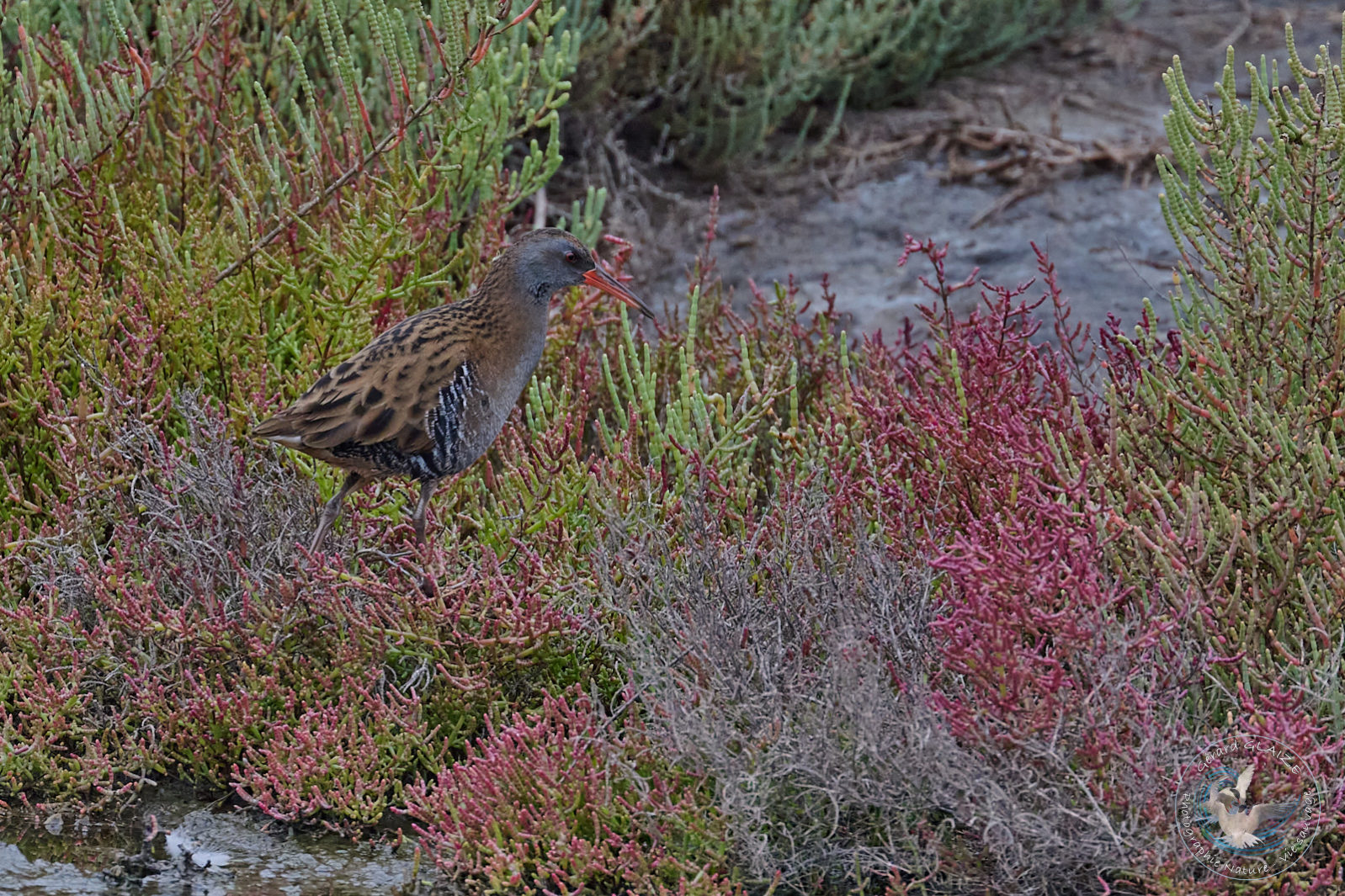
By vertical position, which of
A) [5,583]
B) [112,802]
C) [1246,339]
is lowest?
[112,802]

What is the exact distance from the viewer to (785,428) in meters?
5.34

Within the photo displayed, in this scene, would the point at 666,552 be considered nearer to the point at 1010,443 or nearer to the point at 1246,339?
the point at 1010,443

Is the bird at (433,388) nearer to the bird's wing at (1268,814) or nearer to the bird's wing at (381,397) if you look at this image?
the bird's wing at (381,397)

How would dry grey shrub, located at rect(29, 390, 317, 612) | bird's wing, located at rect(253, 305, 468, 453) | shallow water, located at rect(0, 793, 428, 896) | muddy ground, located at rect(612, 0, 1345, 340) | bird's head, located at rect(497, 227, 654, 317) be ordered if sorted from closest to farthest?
shallow water, located at rect(0, 793, 428, 896), bird's wing, located at rect(253, 305, 468, 453), dry grey shrub, located at rect(29, 390, 317, 612), bird's head, located at rect(497, 227, 654, 317), muddy ground, located at rect(612, 0, 1345, 340)

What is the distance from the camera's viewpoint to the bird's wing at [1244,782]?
316cm

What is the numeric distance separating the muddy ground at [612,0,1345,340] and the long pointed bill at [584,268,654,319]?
1.89m

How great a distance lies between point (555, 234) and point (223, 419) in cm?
112

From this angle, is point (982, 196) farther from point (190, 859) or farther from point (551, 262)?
point (190, 859)

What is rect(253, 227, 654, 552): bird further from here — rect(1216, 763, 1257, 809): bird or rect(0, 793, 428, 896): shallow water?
rect(1216, 763, 1257, 809): bird

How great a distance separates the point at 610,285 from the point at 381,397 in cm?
93

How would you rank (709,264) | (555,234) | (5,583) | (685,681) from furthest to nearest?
1. (709,264)
2. (555,234)
3. (5,583)
4. (685,681)

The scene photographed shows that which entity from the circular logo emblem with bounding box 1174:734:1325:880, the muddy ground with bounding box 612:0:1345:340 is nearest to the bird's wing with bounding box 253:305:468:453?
the circular logo emblem with bounding box 1174:734:1325:880

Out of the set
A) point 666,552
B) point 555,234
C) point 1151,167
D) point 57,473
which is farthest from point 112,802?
point 1151,167

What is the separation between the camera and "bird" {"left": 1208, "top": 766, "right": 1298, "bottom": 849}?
3146mm
